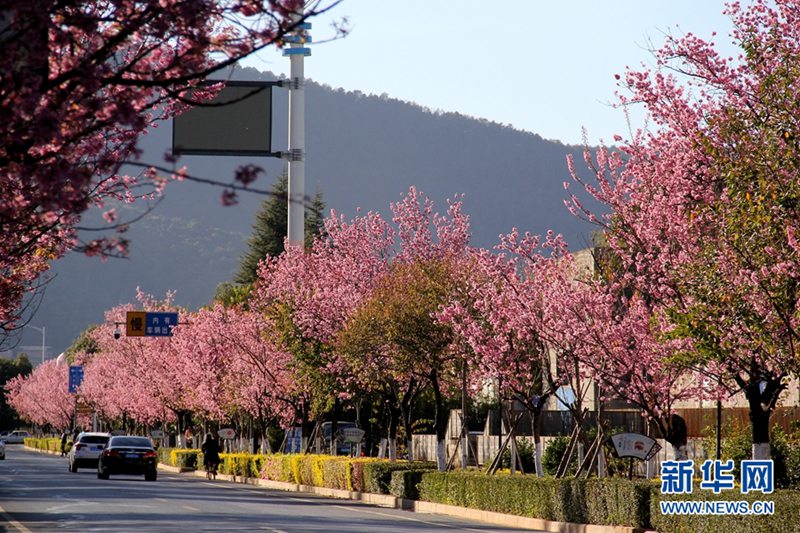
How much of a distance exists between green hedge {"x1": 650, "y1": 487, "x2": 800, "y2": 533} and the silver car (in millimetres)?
37168

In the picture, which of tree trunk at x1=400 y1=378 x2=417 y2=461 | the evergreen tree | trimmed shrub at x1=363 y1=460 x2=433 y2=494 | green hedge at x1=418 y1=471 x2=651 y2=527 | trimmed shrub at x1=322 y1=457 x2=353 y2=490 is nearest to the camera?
green hedge at x1=418 y1=471 x2=651 y2=527

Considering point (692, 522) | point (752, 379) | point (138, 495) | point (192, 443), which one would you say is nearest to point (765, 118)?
point (752, 379)

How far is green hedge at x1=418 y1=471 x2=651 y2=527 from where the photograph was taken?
79.3ft

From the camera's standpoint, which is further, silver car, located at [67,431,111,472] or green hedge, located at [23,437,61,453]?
green hedge, located at [23,437,61,453]

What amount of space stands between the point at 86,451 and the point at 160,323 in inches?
425

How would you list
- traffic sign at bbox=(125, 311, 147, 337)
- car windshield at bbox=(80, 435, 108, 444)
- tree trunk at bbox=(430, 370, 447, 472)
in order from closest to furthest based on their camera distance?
tree trunk at bbox=(430, 370, 447, 472) < car windshield at bbox=(80, 435, 108, 444) < traffic sign at bbox=(125, 311, 147, 337)

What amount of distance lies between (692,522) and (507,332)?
33.5ft

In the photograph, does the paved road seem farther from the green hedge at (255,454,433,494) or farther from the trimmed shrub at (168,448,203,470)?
the trimmed shrub at (168,448,203,470)

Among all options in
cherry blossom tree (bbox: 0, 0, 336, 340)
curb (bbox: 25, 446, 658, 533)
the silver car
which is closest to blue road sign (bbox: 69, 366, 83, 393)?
the silver car

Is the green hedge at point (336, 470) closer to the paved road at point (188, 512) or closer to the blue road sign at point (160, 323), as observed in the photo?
the paved road at point (188, 512)

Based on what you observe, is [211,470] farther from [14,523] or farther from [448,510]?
[14,523]

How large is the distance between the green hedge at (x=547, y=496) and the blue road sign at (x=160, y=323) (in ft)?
109

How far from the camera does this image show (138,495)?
36.2 metres

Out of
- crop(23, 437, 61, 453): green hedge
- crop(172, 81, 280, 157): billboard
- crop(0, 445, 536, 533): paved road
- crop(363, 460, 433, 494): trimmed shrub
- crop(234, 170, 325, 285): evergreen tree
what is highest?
crop(234, 170, 325, 285): evergreen tree
